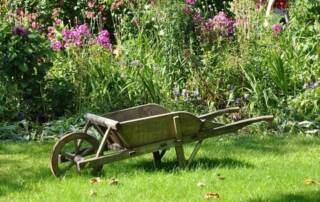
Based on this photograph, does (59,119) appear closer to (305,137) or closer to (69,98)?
(69,98)

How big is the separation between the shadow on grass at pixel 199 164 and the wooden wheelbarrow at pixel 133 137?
6.1 inches

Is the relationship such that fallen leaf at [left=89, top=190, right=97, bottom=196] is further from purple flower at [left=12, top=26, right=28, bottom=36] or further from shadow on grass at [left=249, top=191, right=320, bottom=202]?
purple flower at [left=12, top=26, right=28, bottom=36]

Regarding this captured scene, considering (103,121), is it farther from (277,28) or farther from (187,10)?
(277,28)

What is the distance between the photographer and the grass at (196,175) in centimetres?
507

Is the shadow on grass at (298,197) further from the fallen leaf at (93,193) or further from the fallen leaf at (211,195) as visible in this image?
the fallen leaf at (93,193)

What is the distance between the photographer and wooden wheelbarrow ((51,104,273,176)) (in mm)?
5473

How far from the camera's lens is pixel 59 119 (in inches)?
317

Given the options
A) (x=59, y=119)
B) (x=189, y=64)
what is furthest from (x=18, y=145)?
(x=189, y=64)

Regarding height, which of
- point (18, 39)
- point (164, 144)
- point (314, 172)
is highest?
point (18, 39)

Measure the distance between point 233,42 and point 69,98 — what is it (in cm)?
228

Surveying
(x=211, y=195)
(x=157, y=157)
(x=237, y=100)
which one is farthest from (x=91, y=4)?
(x=211, y=195)

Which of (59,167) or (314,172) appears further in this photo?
(59,167)

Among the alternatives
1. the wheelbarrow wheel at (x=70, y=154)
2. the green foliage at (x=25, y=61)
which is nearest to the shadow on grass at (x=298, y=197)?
the wheelbarrow wheel at (x=70, y=154)

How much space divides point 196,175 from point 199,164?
1.28ft
